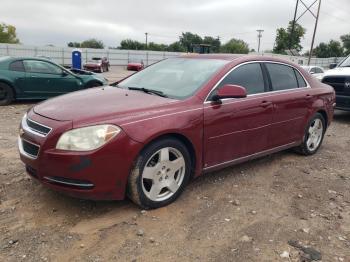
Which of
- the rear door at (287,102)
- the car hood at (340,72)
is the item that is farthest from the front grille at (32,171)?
the car hood at (340,72)

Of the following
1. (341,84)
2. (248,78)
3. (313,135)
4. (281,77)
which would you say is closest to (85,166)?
(248,78)

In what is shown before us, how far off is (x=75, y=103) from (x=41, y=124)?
0.47 metres

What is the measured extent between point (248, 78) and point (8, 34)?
279ft

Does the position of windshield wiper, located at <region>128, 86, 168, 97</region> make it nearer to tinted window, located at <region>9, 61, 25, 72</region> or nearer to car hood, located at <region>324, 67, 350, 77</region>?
tinted window, located at <region>9, 61, 25, 72</region>

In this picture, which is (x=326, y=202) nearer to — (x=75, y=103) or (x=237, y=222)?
(x=237, y=222)

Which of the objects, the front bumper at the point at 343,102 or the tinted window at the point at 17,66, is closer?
the front bumper at the point at 343,102

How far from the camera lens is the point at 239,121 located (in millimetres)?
4566

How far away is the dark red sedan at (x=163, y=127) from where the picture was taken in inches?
137

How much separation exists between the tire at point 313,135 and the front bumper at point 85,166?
3.38 m

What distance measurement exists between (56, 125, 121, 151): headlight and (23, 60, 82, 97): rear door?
7.53 m

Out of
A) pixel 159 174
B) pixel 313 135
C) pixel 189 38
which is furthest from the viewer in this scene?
pixel 189 38

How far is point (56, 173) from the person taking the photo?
3.49 metres

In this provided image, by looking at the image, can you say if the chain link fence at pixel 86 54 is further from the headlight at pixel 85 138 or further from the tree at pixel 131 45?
the tree at pixel 131 45

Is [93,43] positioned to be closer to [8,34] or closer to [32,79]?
[8,34]
